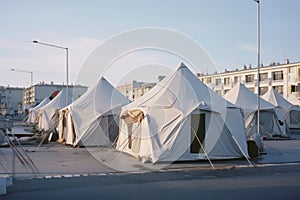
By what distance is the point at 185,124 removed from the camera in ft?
59.0

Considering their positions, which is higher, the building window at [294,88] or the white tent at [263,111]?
the building window at [294,88]

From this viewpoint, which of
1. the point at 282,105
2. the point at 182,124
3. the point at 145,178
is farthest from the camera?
the point at 282,105

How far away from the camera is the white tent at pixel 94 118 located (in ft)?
84.0

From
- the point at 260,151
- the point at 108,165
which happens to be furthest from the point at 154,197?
the point at 260,151

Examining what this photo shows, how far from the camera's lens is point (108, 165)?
16.8m

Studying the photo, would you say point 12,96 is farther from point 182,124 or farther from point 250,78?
point 182,124

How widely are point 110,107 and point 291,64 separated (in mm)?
50754

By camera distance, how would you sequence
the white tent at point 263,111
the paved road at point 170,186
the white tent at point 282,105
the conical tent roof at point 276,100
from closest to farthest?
the paved road at point 170,186 → the white tent at point 263,111 → the white tent at point 282,105 → the conical tent roof at point 276,100

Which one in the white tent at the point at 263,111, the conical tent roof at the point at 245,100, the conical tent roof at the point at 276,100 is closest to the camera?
the conical tent roof at the point at 245,100

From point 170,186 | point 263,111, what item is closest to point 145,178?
point 170,186

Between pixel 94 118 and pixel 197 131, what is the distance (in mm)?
9118

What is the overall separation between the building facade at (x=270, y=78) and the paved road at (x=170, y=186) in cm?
4702

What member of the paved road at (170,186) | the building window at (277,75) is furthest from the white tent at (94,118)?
the building window at (277,75)

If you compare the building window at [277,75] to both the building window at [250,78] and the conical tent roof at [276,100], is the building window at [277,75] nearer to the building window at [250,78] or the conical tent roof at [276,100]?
the building window at [250,78]
